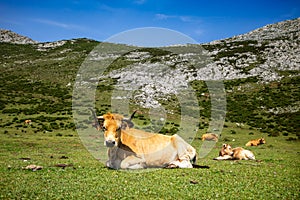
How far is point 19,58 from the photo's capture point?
157750 millimetres

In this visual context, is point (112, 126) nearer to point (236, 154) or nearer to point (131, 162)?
point (131, 162)

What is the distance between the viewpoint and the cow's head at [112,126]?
12.9 metres

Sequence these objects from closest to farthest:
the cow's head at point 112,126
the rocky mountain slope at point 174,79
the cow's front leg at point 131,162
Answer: the cow's head at point 112,126 → the cow's front leg at point 131,162 → the rocky mountain slope at point 174,79

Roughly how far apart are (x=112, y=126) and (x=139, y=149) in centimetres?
231

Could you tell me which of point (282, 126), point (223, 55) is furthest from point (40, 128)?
point (223, 55)

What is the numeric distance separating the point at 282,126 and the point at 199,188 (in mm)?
47233

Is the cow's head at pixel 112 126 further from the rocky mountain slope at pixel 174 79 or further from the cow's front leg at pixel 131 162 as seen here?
the rocky mountain slope at pixel 174 79

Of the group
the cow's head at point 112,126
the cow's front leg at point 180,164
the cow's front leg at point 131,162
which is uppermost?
the cow's head at point 112,126

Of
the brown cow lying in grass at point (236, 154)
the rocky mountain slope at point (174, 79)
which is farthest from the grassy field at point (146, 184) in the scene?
the rocky mountain slope at point (174, 79)

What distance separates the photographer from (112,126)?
13.3 m

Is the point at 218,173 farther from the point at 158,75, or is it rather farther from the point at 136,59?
the point at 136,59

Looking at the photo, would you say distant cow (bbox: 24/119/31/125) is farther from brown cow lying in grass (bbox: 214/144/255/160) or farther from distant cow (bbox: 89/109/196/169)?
distant cow (bbox: 89/109/196/169)

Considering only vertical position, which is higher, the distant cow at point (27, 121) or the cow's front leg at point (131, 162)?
the cow's front leg at point (131, 162)

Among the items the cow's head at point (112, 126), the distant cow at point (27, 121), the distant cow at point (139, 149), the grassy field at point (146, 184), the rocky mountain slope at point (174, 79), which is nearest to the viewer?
the grassy field at point (146, 184)
